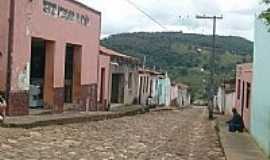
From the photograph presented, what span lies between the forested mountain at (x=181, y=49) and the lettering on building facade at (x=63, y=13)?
130 feet

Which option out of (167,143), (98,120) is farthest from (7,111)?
(167,143)

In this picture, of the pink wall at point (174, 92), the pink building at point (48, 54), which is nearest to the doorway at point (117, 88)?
the pink building at point (48, 54)

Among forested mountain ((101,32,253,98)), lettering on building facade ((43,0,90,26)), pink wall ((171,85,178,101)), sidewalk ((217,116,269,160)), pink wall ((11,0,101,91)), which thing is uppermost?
forested mountain ((101,32,253,98))

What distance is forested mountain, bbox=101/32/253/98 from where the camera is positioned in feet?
238

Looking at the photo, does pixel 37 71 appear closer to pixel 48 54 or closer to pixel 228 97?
pixel 48 54

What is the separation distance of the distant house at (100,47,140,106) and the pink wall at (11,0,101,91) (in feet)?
24.8

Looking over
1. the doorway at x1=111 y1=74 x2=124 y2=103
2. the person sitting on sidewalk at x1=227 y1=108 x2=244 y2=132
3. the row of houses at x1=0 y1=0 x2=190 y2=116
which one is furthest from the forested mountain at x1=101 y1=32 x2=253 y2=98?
the person sitting on sidewalk at x1=227 y1=108 x2=244 y2=132

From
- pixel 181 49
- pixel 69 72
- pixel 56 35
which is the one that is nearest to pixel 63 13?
pixel 56 35

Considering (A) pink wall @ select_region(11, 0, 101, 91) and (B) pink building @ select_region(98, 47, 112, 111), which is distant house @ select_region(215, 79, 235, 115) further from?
(A) pink wall @ select_region(11, 0, 101, 91)

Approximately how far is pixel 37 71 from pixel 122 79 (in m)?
16.8

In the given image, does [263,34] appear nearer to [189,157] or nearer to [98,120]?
[189,157]

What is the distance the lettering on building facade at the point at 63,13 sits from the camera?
22.3m

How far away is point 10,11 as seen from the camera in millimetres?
19156

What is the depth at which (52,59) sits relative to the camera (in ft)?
78.2
